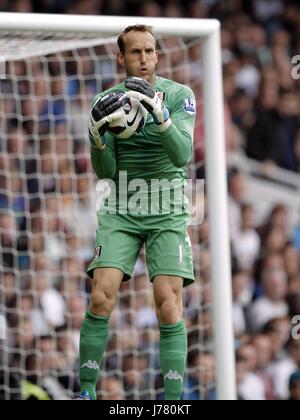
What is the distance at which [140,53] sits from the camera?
5152mm

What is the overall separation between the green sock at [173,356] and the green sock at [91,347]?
0.28 m

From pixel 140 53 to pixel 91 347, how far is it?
132 cm

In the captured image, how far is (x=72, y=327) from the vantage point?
8.12 metres

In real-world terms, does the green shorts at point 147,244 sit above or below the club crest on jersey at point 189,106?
below

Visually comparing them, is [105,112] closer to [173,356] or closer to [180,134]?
[180,134]

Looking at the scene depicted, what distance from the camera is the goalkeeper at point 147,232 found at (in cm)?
517

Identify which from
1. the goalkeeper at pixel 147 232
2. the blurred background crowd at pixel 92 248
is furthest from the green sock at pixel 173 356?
the blurred background crowd at pixel 92 248

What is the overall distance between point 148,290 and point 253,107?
3.41m

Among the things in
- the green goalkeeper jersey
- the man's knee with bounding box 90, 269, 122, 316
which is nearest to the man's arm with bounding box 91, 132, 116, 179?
the green goalkeeper jersey

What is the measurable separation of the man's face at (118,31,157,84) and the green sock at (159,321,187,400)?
1146mm

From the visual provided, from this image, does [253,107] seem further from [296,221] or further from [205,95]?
[205,95]

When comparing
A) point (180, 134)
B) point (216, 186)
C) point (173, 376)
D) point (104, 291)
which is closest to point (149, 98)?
point (180, 134)

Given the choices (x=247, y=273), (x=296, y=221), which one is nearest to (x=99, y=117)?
(x=247, y=273)

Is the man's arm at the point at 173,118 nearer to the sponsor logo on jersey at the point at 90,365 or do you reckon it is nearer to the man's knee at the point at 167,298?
the man's knee at the point at 167,298
